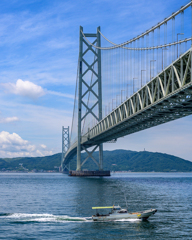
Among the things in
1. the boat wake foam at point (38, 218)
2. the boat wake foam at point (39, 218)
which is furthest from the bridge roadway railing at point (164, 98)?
the boat wake foam at point (38, 218)

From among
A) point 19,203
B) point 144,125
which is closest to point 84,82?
point 144,125

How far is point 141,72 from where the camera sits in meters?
47.6

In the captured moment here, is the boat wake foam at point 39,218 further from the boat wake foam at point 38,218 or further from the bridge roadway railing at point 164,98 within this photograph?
the bridge roadway railing at point 164,98

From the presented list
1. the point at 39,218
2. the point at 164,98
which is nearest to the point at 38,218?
the point at 39,218

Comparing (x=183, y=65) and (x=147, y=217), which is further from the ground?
(x=183, y=65)

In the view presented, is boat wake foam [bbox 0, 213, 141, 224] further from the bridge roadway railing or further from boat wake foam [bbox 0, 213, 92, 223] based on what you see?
the bridge roadway railing

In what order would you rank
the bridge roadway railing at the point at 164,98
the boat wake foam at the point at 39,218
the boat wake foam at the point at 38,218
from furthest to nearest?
the bridge roadway railing at the point at 164,98 → the boat wake foam at the point at 38,218 → the boat wake foam at the point at 39,218

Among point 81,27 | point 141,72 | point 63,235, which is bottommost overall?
point 63,235

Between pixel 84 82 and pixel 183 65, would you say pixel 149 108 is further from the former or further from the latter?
pixel 84 82

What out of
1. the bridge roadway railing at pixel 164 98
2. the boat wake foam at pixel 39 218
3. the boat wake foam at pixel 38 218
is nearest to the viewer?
the boat wake foam at pixel 39 218

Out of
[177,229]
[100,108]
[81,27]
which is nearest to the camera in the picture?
[177,229]

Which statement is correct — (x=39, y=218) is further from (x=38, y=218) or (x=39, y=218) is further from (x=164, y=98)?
(x=164, y=98)

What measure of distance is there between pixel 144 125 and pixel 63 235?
38.1 meters

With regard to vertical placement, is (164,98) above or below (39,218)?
above
